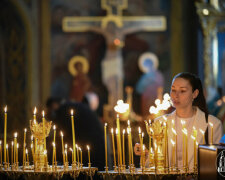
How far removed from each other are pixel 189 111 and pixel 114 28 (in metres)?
9.34

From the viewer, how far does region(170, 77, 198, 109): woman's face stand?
16.8 feet

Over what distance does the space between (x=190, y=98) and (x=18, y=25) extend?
10.0 m

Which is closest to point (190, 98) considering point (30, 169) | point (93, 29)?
point (30, 169)

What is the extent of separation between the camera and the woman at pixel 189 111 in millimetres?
5114

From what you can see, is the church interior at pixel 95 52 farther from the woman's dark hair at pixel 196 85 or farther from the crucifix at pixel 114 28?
the woman's dark hair at pixel 196 85

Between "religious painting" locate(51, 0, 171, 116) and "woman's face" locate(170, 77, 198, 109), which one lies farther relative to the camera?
"religious painting" locate(51, 0, 171, 116)

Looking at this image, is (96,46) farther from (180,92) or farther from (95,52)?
(180,92)

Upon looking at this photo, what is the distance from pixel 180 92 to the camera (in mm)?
5113

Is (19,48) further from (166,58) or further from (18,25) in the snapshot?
(166,58)

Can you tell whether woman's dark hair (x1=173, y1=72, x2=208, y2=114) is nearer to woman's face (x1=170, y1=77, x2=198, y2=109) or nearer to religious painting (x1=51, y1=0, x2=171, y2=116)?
woman's face (x1=170, y1=77, x2=198, y2=109)

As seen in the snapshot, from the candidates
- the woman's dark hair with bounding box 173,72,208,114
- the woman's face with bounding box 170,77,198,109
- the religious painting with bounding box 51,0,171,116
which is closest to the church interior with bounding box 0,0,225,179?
the religious painting with bounding box 51,0,171,116

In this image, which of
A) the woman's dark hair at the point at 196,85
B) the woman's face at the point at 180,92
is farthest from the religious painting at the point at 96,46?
the woman's face at the point at 180,92

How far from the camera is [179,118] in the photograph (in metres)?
5.30

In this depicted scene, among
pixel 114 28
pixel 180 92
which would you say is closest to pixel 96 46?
pixel 114 28
